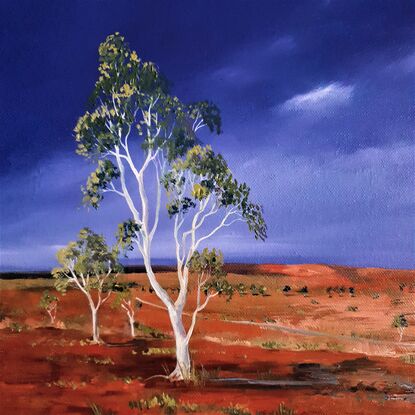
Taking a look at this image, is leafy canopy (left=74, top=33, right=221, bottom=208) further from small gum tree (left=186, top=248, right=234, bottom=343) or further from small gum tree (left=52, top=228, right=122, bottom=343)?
small gum tree (left=52, top=228, right=122, bottom=343)

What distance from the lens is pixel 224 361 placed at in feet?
47.1

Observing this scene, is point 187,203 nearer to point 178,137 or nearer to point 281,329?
point 178,137

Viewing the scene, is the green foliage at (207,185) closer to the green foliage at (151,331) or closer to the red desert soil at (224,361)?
the red desert soil at (224,361)

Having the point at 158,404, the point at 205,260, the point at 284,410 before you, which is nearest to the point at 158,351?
the point at 205,260

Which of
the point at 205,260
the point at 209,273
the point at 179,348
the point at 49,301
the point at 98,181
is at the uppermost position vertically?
the point at 98,181

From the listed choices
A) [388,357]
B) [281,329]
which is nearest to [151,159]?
[388,357]

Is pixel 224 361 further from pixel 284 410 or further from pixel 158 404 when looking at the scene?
pixel 284 410

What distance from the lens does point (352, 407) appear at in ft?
30.8

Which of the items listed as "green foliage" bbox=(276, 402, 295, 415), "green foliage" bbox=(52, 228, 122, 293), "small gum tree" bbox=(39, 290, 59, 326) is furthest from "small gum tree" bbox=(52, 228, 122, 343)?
"green foliage" bbox=(276, 402, 295, 415)

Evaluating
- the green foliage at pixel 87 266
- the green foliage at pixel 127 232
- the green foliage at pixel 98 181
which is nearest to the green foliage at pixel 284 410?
the green foliage at pixel 127 232

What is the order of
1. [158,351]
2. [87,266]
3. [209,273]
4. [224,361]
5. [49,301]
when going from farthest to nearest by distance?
[49,301] → [87,266] → [158,351] → [224,361] → [209,273]

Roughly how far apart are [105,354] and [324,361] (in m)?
5.76

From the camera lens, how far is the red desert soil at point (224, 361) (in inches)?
384

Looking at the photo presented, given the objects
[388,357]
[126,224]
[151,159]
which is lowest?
[388,357]
